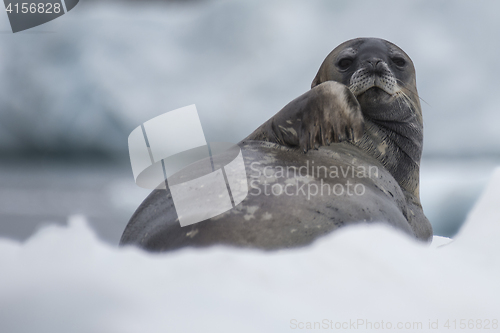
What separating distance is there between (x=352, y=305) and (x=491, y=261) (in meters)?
0.45

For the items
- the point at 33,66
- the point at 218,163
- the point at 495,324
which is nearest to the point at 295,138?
the point at 218,163

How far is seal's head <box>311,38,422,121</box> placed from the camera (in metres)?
1.39

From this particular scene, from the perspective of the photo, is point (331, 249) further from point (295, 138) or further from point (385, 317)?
point (295, 138)

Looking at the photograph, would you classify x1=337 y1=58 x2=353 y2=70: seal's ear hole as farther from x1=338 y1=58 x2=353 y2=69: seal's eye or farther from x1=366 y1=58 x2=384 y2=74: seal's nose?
x1=366 y1=58 x2=384 y2=74: seal's nose

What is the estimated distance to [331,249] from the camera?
762 mm

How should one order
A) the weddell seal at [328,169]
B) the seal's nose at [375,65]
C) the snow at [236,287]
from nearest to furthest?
1. the snow at [236,287]
2. the weddell seal at [328,169]
3. the seal's nose at [375,65]

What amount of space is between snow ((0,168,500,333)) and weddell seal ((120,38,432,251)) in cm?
6

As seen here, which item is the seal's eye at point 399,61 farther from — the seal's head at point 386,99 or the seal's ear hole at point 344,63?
the seal's ear hole at point 344,63

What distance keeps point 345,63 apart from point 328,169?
636mm

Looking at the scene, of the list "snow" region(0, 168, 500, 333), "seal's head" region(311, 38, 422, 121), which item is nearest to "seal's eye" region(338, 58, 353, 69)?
"seal's head" region(311, 38, 422, 121)

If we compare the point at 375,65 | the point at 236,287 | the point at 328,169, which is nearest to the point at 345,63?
the point at 375,65

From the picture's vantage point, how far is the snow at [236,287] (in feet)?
1.72

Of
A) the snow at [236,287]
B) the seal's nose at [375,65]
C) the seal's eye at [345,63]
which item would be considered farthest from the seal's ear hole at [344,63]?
the snow at [236,287]

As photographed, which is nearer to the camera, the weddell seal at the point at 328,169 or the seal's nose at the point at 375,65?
the weddell seal at the point at 328,169
